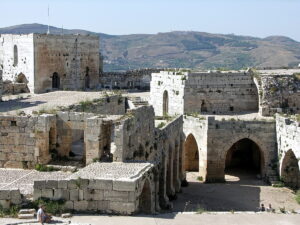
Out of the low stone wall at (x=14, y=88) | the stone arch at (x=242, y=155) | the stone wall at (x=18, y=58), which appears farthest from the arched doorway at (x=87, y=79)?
the stone arch at (x=242, y=155)

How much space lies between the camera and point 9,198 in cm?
1463

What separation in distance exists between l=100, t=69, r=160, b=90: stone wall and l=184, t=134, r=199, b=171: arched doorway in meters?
9.38

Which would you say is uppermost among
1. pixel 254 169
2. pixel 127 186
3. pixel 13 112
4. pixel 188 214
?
pixel 13 112

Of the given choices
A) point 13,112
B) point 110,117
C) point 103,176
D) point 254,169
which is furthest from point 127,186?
point 254,169

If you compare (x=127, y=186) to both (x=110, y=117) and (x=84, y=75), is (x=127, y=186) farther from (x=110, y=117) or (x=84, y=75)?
(x=84, y=75)

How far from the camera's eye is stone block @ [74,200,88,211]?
580 inches

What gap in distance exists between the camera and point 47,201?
14.7 m

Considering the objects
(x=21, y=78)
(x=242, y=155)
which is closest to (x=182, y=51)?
(x=21, y=78)

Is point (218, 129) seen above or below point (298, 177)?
above

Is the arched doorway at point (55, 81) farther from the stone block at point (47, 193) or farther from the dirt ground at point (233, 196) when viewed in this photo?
the stone block at point (47, 193)

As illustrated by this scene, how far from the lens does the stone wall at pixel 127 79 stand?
39.2m

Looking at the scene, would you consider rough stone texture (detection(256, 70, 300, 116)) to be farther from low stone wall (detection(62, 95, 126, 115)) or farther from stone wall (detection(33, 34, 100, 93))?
stone wall (detection(33, 34, 100, 93))

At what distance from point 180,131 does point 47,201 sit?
14.1 m

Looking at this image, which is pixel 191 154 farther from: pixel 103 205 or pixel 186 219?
pixel 103 205
